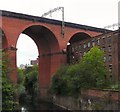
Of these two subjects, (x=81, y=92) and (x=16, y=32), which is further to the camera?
(x=16, y=32)

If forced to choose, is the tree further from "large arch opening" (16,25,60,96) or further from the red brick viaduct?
"large arch opening" (16,25,60,96)

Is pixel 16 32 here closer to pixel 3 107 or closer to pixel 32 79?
pixel 32 79

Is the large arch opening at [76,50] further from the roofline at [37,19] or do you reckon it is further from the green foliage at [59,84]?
the green foliage at [59,84]

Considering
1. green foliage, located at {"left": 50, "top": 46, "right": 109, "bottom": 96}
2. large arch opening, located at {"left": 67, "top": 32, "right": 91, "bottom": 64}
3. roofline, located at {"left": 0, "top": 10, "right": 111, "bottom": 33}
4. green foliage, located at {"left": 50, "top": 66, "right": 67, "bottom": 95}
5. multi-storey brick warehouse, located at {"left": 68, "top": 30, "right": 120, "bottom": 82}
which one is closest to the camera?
green foliage, located at {"left": 50, "top": 46, "right": 109, "bottom": 96}

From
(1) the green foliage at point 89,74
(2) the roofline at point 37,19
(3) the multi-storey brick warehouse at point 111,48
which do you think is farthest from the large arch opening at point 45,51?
(1) the green foliage at point 89,74

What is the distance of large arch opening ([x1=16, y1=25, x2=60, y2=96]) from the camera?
195ft

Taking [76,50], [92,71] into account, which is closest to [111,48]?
[92,71]

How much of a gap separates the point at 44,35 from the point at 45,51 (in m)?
4.28

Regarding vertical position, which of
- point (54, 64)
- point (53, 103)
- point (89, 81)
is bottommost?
point (53, 103)

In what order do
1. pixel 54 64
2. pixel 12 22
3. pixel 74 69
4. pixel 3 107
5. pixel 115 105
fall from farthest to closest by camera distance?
pixel 54 64, pixel 12 22, pixel 74 69, pixel 115 105, pixel 3 107

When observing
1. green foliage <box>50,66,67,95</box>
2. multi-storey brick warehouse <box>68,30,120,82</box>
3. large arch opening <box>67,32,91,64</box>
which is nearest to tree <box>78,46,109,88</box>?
multi-storey brick warehouse <box>68,30,120,82</box>

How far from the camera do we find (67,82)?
153 feet

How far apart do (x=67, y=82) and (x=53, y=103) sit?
11.1 metres

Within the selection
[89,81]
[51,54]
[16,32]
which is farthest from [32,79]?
[89,81]
